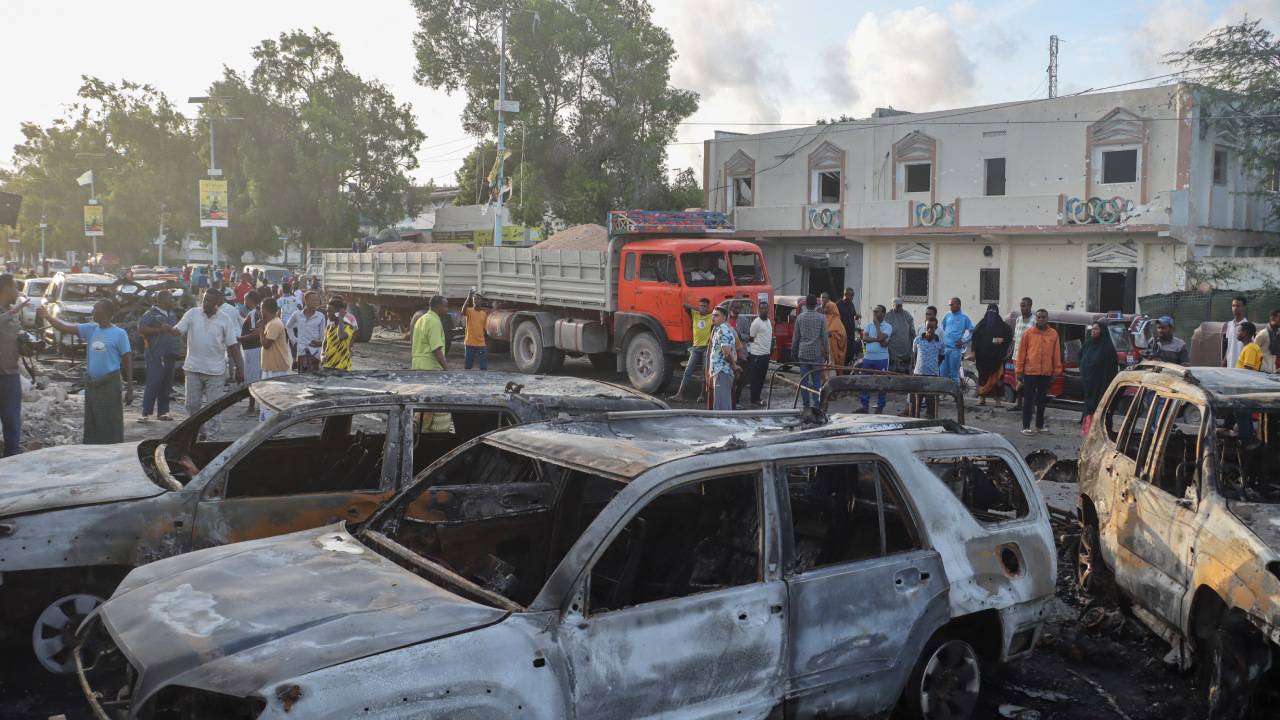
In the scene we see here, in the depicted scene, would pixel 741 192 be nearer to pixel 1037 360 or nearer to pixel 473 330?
pixel 473 330

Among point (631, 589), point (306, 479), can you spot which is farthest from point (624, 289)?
point (631, 589)

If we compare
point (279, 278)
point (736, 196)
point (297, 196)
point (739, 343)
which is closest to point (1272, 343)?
point (739, 343)

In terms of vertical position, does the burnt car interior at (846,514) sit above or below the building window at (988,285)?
below

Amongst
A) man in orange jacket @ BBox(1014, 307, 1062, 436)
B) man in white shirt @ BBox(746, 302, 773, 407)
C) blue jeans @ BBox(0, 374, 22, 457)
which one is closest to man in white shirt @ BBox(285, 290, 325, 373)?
blue jeans @ BBox(0, 374, 22, 457)

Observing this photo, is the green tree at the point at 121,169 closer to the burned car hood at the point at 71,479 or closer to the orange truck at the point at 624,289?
the orange truck at the point at 624,289

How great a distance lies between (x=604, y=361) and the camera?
19.2 meters

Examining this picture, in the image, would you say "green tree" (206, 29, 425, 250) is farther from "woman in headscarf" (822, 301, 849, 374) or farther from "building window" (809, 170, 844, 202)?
"woman in headscarf" (822, 301, 849, 374)

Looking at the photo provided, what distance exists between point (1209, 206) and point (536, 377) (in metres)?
22.6

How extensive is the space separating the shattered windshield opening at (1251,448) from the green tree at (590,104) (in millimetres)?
29225

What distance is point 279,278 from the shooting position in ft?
129

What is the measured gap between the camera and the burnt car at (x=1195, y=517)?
15.0 feet

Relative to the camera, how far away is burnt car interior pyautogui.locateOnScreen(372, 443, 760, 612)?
13.7ft

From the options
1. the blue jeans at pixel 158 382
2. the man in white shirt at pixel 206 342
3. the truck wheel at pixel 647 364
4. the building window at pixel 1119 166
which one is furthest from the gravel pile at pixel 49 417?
the building window at pixel 1119 166

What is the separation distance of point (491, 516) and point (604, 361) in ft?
47.4
